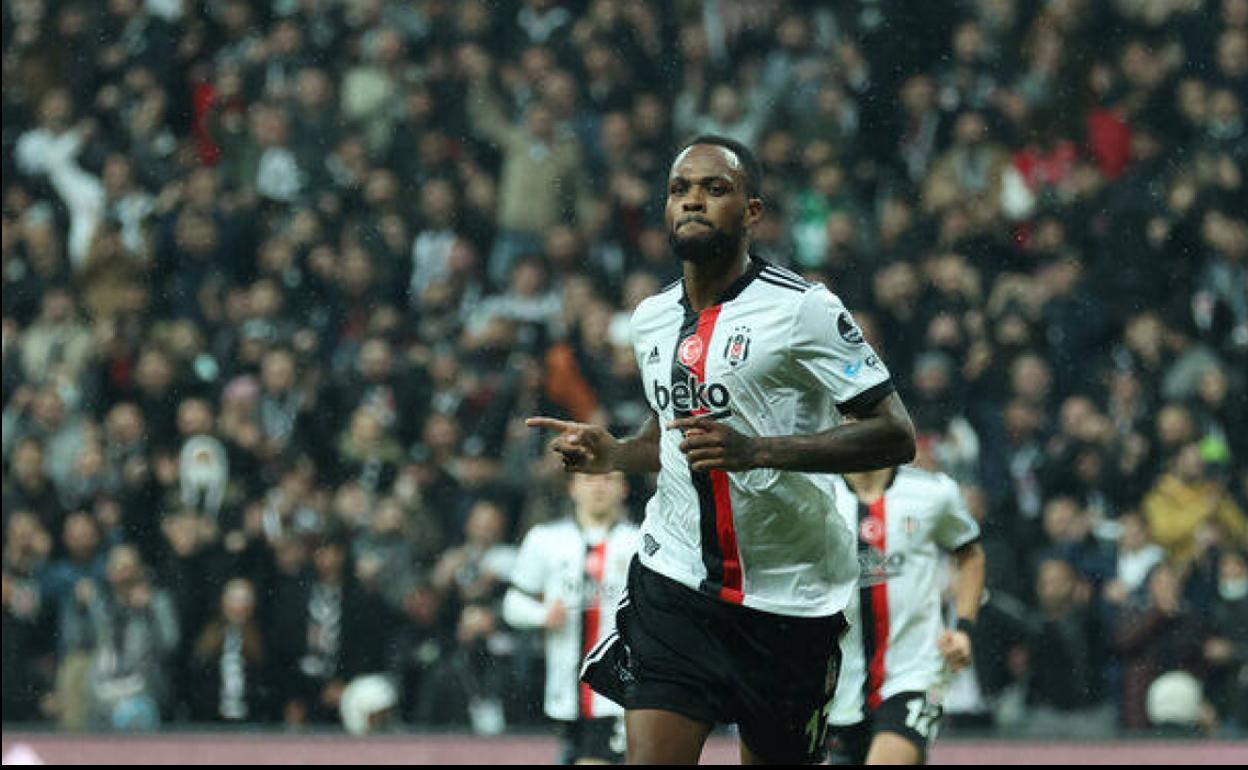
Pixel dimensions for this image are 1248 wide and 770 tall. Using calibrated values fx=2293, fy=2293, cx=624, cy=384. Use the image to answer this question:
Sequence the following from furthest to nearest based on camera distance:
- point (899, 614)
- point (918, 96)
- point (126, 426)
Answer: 1. point (918, 96)
2. point (126, 426)
3. point (899, 614)

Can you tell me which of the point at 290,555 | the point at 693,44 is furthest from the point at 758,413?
the point at 693,44

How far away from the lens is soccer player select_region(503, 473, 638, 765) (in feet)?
31.4

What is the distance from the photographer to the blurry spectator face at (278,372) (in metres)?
14.3

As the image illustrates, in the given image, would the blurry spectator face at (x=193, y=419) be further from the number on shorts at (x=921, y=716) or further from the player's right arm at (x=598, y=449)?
the player's right arm at (x=598, y=449)

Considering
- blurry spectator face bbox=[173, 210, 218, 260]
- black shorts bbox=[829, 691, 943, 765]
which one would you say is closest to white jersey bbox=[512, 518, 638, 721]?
black shorts bbox=[829, 691, 943, 765]

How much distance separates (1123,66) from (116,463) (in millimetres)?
7294

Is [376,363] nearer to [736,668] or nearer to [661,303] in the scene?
[661,303]

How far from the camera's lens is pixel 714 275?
6.05 m

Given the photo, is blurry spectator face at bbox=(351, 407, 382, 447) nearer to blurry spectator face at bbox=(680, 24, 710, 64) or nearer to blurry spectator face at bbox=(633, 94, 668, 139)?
blurry spectator face at bbox=(633, 94, 668, 139)

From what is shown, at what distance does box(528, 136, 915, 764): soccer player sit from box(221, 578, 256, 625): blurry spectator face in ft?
24.9

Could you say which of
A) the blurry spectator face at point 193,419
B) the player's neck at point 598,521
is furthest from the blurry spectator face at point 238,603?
the player's neck at point 598,521

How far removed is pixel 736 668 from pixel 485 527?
7.65 metres

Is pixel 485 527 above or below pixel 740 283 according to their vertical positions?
below

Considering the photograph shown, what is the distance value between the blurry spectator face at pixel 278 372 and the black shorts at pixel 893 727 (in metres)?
6.50
